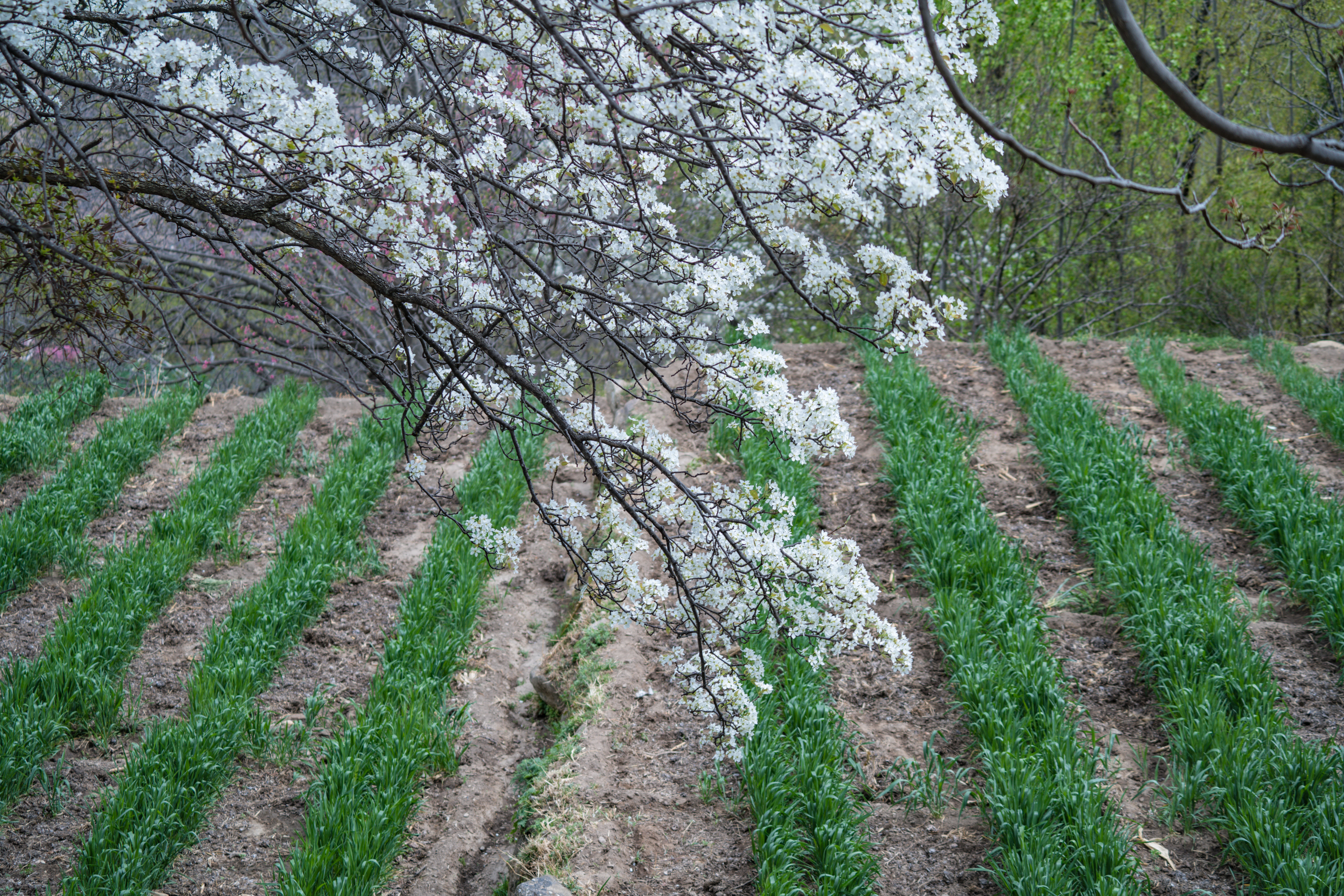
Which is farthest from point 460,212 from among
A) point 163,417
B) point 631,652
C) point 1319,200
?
point 1319,200

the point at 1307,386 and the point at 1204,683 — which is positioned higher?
the point at 1307,386

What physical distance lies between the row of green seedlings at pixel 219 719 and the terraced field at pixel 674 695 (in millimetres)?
17

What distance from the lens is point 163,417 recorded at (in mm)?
6832

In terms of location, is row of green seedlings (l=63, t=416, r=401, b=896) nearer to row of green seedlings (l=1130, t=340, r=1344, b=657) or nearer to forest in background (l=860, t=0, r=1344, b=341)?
row of green seedlings (l=1130, t=340, r=1344, b=657)

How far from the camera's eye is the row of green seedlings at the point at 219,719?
3156mm

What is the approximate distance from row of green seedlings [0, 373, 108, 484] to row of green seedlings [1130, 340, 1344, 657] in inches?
293

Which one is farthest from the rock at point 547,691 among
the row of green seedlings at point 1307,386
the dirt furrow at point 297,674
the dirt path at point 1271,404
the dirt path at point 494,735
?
the row of green seedlings at point 1307,386

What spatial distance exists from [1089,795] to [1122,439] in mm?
3316

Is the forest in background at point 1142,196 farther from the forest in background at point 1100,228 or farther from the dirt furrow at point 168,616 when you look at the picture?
the dirt furrow at point 168,616

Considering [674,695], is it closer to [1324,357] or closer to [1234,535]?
[1234,535]

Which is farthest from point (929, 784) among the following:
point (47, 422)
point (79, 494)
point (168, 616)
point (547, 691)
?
point (47, 422)

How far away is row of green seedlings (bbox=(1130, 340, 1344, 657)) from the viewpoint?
421cm

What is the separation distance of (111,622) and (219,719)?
3.35 feet

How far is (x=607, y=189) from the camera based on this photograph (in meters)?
3.15
